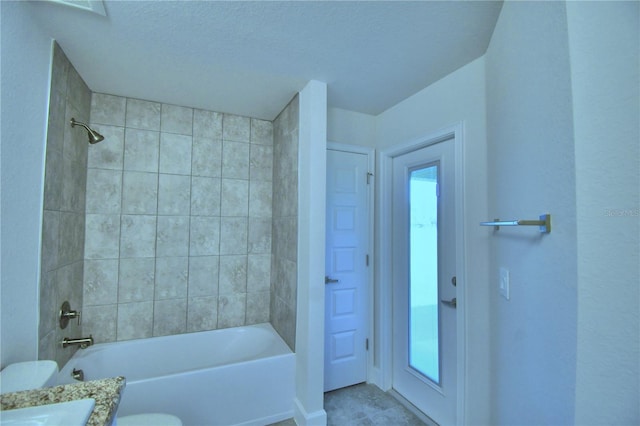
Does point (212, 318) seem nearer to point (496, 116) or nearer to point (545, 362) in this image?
point (545, 362)

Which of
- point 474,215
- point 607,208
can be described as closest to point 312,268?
point 474,215

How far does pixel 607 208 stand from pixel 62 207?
99.9 inches

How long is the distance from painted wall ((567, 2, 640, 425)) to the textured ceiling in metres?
0.70

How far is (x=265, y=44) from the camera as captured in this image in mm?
1530

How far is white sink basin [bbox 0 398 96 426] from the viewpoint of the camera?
674 mm

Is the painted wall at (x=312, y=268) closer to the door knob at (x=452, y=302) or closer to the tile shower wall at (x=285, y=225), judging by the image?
the tile shower wall at (x=285, y=225)

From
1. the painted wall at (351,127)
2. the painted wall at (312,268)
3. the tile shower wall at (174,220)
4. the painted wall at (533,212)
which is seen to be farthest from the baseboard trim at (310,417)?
the painted wall at (351,127)

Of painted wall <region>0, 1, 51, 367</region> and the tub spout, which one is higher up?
painted wall <region>0, 1, 51, 367</region>

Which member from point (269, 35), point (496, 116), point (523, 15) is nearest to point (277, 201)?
point (269, 35)

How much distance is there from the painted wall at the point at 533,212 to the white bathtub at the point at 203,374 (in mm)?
1407

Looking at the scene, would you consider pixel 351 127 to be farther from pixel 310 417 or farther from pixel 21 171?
pixel 310 417

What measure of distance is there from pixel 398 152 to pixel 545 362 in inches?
68.0

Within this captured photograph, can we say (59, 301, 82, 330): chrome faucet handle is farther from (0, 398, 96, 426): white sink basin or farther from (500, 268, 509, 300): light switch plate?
(500, 268, 509, 300): light switch plate

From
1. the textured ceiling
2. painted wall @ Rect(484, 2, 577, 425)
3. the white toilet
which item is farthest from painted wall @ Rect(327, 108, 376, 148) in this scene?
the white toilet
